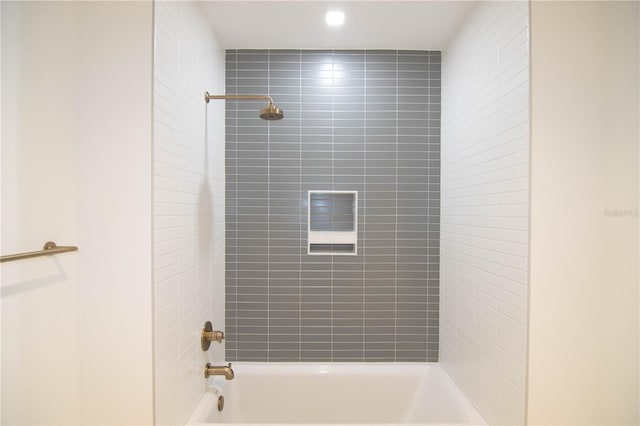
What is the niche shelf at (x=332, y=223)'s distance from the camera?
215cm

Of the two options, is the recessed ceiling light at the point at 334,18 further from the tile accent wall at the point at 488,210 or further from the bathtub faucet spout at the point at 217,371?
the bathtub faucet spout at the point at 217,371

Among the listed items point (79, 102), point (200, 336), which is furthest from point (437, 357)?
point (79, 102)

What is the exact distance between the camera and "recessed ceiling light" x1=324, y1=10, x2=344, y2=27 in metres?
1.75

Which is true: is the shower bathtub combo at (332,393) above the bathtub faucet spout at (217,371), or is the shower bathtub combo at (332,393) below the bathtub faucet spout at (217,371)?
below

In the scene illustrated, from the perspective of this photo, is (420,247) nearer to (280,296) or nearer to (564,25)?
(280,296)

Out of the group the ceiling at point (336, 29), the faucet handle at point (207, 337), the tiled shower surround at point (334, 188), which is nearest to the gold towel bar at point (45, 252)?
the faucet handle at point (207, 337)

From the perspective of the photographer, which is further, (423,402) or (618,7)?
(423,402)

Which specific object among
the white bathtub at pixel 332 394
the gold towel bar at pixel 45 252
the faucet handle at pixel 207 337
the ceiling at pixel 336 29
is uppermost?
the ceiling at pixel 336 29

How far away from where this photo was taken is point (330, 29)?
1907 mm

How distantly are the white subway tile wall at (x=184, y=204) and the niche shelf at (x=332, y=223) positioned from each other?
578 millimetres

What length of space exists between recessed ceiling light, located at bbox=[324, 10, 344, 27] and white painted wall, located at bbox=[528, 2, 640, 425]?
36.4 inches

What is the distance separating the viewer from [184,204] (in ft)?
4.93

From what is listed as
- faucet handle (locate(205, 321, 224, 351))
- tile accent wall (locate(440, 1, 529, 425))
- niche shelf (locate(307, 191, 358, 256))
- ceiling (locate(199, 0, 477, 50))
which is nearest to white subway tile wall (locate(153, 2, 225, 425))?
faucet handle (locate(205, 321, 224, 351))

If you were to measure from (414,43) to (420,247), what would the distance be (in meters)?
1.26
